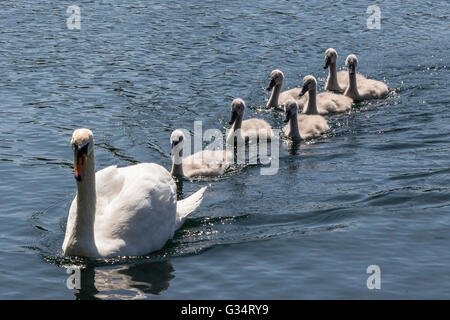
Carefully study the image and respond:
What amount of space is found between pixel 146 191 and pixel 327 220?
2781 millimetres

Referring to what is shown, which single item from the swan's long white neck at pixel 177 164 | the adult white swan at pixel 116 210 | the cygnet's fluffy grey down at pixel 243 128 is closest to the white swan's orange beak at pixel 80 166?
the adult white swan at pixel 116 210

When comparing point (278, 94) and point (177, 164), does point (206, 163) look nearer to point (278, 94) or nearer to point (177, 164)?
point (177, 164)

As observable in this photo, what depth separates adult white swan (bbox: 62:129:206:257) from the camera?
34.4 feet

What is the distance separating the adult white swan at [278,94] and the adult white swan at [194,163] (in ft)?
13.2

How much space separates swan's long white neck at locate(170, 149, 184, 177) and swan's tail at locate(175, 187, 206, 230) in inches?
61.2

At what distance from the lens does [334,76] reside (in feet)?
65.9

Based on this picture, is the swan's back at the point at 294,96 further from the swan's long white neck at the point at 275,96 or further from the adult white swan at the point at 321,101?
the adult white swan at the point at 321,101

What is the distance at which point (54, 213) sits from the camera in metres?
12.5

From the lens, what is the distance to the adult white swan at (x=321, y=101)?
1773 cm

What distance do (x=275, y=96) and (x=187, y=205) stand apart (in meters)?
6.63

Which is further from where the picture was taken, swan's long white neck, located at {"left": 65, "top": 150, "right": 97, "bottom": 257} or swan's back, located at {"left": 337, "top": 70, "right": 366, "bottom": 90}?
swan's back, located at {"left": 337, "top": 70, "right": 366, "bottom": 90}

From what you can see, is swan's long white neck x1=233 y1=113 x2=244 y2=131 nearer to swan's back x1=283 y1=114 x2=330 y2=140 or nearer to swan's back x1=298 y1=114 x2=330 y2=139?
swan's back x1=283 y1=114 x2=330 y2=140

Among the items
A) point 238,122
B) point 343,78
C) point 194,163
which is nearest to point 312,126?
point 238,122

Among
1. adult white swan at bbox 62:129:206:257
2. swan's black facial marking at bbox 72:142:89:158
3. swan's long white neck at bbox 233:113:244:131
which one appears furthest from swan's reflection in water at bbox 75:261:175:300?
swan's long white neck at bbox 233:113:244:131
